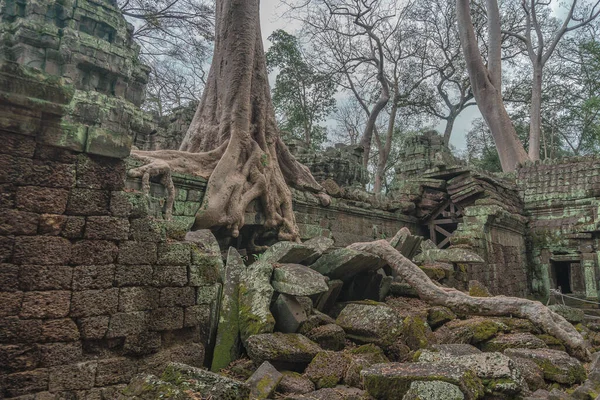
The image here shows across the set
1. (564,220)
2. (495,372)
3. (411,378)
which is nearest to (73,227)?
(411,378)

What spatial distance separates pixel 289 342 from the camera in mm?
3918

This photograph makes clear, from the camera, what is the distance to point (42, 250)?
3.28 metres

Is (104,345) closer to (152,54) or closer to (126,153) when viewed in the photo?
(126,153)

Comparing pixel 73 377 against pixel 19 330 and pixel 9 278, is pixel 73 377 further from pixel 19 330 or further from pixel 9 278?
pixel 9 278

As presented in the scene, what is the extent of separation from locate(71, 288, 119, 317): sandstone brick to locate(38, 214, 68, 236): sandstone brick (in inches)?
19.0

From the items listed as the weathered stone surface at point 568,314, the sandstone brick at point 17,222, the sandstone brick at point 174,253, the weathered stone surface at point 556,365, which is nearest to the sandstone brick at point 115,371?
the sandstone brick at point 174,253

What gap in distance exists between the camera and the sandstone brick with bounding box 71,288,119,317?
3367 mm

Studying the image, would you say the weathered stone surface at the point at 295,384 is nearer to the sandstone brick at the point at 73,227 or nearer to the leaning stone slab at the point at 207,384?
the leaning stone slab at the point at 207,384

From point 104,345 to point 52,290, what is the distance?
0.59 m

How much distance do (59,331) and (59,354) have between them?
0.16m

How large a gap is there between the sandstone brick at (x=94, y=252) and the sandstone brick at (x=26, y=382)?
79cm

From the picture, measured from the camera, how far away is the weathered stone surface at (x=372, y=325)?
14.2 ft

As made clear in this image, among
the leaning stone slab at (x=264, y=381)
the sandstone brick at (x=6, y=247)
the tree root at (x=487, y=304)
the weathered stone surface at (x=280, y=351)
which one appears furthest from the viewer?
the tree root at (x=487, y=304)

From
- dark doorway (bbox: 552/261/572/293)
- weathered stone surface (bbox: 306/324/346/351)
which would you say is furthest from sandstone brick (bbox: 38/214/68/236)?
dark doorway (bbox: 552/261/572/293)
